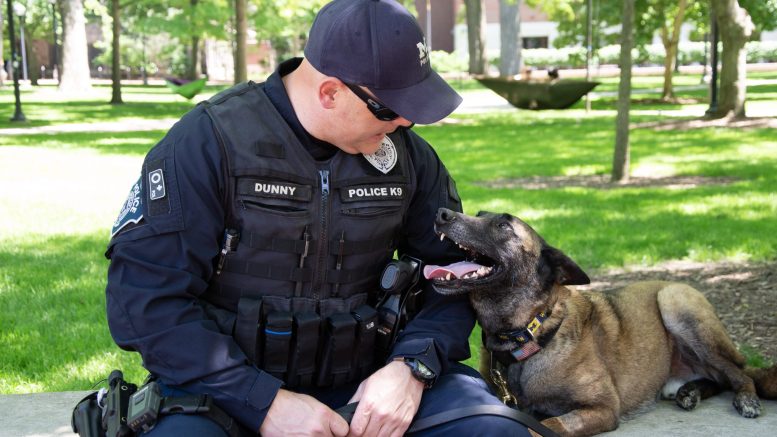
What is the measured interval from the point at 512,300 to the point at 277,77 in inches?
60.9

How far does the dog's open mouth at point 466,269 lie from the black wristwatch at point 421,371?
1.42 feet

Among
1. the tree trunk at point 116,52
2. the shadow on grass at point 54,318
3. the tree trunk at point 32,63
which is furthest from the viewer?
the tree trunk at point 32,63

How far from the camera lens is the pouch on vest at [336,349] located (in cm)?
295

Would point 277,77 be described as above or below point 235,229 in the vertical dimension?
above

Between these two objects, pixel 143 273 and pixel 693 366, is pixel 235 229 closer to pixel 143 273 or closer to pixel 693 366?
pixel 143 273

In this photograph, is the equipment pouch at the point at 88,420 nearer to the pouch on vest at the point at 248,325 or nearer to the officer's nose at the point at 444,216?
the pouch on vest at the point at 248,325

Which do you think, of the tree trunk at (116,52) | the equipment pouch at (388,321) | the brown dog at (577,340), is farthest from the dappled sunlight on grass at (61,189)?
the tree trunk at (116,52)

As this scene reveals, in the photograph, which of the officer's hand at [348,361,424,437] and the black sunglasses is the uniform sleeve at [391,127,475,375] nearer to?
the officer's hand at [348,361,424,437]

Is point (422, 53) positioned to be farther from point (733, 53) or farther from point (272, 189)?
point (733, 53)

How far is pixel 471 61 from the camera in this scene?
37.8 m

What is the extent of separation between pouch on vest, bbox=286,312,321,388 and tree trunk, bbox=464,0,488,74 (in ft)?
108

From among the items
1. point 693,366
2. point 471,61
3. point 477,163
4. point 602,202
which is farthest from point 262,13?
point 693,366

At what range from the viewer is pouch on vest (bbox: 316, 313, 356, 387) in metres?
2.95

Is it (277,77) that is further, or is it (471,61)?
(471,61)
